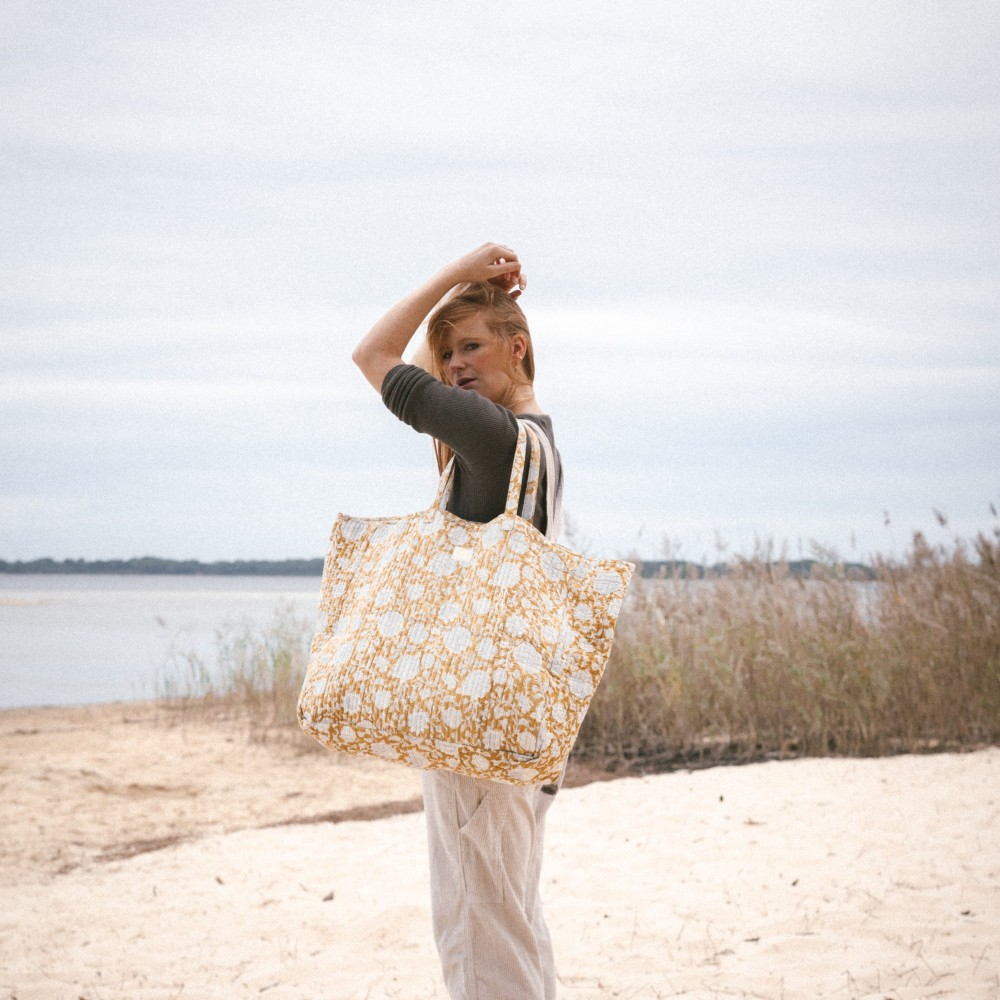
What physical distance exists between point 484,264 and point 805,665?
5.78 meters

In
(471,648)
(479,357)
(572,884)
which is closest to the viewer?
(471,648)

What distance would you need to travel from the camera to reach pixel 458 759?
182 cm

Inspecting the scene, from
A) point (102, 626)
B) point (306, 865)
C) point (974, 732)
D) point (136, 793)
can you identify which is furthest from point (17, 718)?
point (102, 626)

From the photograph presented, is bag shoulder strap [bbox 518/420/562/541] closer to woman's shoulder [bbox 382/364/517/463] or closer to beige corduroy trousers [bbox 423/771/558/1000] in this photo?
woman's shoulder [bbox 382/364/517/463]

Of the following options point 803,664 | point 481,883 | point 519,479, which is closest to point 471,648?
point 519,479

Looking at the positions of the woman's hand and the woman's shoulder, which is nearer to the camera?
the woman's shoulder

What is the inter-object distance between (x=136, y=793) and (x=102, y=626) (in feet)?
63.6

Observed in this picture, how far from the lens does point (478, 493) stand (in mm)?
1999

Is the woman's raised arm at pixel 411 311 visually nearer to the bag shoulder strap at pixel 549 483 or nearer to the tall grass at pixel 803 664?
the bag shoulder strap at pixel 549 483

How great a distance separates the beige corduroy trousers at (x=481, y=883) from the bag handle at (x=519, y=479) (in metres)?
0.51

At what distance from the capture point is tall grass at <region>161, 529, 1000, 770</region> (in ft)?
23.2

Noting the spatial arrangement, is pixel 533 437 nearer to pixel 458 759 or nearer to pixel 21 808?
pixel 458 759

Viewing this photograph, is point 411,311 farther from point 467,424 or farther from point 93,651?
point 93,651

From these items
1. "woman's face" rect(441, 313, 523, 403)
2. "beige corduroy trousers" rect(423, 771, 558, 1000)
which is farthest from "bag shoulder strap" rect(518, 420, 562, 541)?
"beige corduroy trousers" rect(423, 771, 558, 1000)
